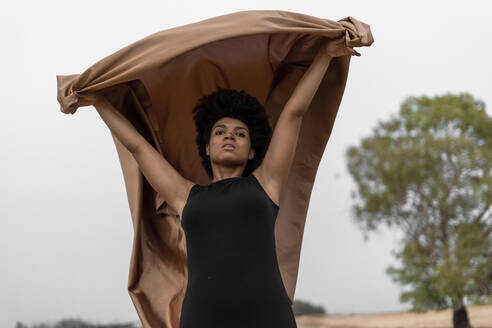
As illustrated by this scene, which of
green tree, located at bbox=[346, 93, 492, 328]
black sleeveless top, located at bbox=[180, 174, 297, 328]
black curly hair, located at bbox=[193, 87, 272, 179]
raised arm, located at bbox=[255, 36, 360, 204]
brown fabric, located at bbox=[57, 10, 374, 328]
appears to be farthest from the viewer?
green tree, located at bbox=[346, 93, 492, 328]

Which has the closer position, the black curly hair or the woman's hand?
the woman's hand

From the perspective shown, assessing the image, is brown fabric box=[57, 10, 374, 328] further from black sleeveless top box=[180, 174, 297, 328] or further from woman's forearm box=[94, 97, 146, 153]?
black sleeveless top box=[180, 174, 297, 328]

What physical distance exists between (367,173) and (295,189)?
11.9 metres

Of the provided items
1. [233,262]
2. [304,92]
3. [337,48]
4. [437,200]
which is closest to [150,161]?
[233,262]

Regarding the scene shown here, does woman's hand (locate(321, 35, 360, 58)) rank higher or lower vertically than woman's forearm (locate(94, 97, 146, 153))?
higher

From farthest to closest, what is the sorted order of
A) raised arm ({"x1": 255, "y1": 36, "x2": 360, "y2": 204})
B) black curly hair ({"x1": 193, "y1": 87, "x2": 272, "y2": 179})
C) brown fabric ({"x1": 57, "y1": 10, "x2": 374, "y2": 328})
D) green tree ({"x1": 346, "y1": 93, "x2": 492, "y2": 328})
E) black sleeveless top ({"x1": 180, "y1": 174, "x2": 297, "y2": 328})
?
green tree ({"x1": 346, "y1": 93, "x2": 492, "y2": 328}) < brown fabric ({"x1": 57, "y1": 10, "x2": 374, "y2": 328}) < black curly hair ({"x1": 193, "y1": 87, "x2": 272, "y2": 179}) < raised arm ({"x1": 255, "y1": 36, "x2": 360, "y2": 204}) < black sleeveless top ({"x1": 180, "y1": 174, "x2": 297, "y2": 328})

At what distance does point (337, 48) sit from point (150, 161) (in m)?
1.23

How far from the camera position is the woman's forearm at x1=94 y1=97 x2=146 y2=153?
2832 mm

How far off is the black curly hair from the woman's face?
0.27 ft

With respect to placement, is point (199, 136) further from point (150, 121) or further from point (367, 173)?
point (367, 173)

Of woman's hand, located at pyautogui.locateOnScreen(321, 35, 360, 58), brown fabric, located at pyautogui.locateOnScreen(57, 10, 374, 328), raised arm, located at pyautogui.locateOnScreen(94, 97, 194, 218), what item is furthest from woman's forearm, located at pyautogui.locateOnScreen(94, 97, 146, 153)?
woman's hand, located at pyautogui.locateOnScreen(321, 35, 360, 58)

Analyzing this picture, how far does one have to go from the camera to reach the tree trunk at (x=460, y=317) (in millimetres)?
14367

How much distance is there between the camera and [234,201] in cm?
256

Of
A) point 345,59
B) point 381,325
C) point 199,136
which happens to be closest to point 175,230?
point 199,136
